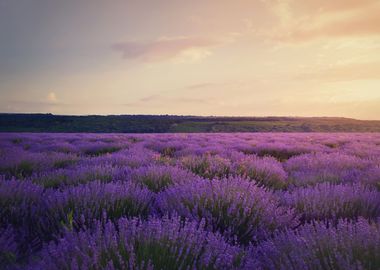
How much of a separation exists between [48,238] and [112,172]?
2.03 meters

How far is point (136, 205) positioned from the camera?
3.33 metres

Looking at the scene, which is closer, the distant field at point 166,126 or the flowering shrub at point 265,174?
the flowering shrub at point 265,174

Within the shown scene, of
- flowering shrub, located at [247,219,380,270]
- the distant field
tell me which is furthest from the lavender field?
the distant field

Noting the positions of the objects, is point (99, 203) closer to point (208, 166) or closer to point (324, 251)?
point (324, 251)

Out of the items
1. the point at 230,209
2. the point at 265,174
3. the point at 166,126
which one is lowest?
the point at 166,126

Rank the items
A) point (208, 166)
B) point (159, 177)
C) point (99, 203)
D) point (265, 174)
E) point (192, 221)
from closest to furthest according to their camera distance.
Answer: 1. point (192, 221)
2. point (99, 203)
3. point (159, 177)
4. point (265, 174)
5. point (208, 166)

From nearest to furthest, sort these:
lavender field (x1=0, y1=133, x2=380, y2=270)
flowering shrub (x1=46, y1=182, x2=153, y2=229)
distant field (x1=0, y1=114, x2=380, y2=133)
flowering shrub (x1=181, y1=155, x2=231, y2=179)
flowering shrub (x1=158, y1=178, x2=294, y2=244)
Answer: lavender field (x1=0, y1=133, x2=380, y2=270), flowering shrub (x1=158, y1=178, x2=294, y2=244), flowering shrub (x1=46, y1=182, x2=153, y2=229), flowering shrub (x1=181, y1=155, x2=231, y2=179), distant field (x1=0, y1=114, x2=380, y2=133)

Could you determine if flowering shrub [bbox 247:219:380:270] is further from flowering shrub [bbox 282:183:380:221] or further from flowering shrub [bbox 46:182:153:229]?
flowering shrub [bbox 46:182:153:229]

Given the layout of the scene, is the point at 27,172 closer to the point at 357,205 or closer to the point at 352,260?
the point at 357,205

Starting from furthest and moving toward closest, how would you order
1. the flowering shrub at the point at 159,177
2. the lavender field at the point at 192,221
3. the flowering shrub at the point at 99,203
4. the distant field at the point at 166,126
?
the distant field at the point at 166,126, the flowering shrub at the point at 159,177, the flowering shrub at the point at 99,203, the lavender field at the point at 192,221

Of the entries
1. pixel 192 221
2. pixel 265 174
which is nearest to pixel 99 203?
pixel 192 221

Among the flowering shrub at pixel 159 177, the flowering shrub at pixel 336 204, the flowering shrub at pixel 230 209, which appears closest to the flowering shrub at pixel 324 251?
the flowering shrub at pixel 230 209

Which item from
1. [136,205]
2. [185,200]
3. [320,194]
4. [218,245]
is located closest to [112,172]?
[136,205]

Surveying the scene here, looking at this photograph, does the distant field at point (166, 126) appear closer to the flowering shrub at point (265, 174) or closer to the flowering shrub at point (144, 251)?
the flowering shrub at point (265, 174)
